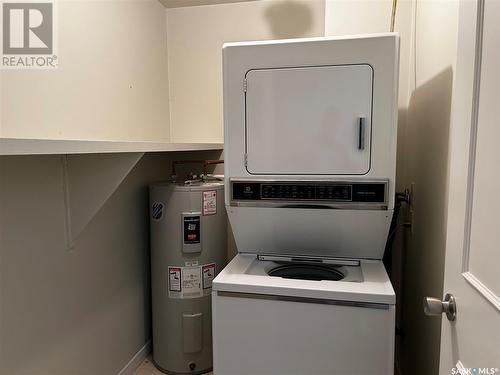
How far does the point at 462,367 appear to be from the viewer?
91 cm

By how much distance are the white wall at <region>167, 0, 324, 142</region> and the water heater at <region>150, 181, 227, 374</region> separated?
731 millimetres

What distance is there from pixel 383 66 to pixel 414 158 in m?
0.80

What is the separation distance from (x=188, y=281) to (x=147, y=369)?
2.46 ft

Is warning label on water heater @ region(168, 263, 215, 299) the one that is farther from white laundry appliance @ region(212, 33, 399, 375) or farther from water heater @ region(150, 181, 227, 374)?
white laundry appliance @ region(212, 33, 399, 375)

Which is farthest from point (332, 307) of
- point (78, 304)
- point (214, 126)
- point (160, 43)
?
point (160, 43)

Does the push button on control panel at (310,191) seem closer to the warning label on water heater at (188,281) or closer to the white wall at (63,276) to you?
the white wall at (63,276)

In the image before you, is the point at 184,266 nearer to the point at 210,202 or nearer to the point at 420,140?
the point at 210,202

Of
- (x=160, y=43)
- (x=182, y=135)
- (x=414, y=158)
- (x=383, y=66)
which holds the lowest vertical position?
(x=414, y=158)

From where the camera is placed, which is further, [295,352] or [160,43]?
[160,43]

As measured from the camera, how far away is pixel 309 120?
1667 millimetres

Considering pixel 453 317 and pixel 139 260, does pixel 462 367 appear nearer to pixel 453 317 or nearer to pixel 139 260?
pixel 453 317

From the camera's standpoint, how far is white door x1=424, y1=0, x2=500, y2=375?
0.78 m

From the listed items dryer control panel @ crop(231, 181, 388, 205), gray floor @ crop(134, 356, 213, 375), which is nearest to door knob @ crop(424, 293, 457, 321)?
dryer control panel @ crop(231, 181, 388, 205)

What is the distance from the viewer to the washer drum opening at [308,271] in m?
1.89
